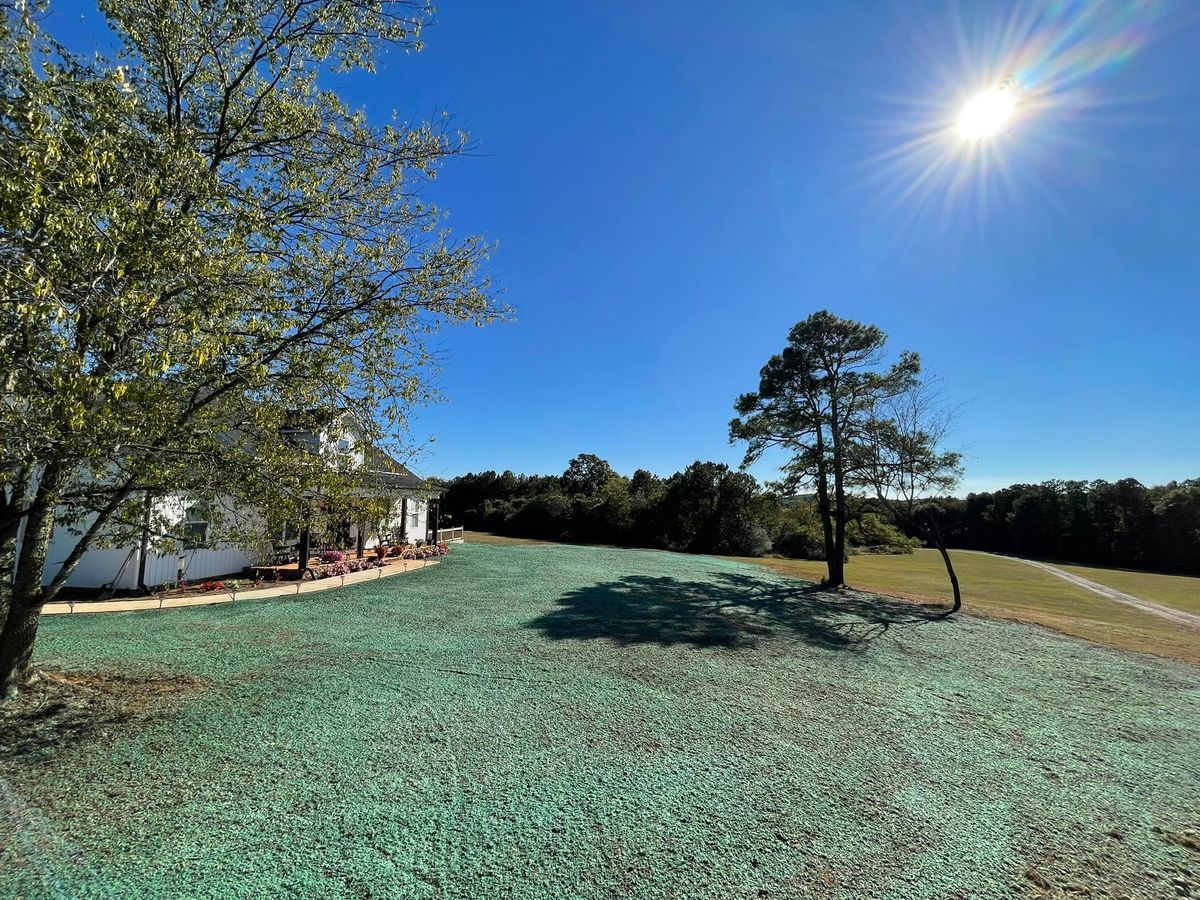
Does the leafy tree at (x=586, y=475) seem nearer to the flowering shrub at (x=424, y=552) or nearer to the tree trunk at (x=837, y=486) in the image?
the flowering shrub at (x=424, y=552)

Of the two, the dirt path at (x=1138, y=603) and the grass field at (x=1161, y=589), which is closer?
the dirt path at (x=1138, y=603)

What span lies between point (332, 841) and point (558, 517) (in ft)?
121

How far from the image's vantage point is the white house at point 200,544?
18.7ft

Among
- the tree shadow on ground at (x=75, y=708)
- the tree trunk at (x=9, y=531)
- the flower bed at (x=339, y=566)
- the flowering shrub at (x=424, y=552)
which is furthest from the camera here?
the flowering shrub at (x=424, y=552)

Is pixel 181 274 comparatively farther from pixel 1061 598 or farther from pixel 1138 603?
pixel 1138 603

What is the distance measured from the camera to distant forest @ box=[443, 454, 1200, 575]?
112 feet

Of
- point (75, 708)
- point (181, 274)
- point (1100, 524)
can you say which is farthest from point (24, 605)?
point (1100, 524)

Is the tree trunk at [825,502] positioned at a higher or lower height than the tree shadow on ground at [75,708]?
higher

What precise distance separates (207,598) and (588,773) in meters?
10.6

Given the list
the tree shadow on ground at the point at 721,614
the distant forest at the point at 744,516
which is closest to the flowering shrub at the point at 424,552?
the tree shadow on ground at the point at 721,614

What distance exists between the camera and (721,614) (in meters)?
11.5

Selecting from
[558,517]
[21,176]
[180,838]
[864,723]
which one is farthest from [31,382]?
[558,517]

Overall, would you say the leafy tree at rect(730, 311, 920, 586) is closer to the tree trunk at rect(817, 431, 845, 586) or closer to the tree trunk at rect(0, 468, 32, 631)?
the tree trunk at rect(817, 431, 845, 586)

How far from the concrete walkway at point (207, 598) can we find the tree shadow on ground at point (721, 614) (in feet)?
21.0
